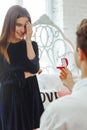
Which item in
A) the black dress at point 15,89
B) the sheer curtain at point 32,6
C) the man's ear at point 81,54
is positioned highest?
the sheer curtain at point 32,6

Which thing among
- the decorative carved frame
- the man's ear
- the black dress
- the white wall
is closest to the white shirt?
the man's ear

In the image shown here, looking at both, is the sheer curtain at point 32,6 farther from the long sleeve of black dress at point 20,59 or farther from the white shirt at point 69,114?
the white shirt at point 69,114

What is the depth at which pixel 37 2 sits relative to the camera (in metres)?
2.35

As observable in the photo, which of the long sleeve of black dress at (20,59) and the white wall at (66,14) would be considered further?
the white wall at (66,14)

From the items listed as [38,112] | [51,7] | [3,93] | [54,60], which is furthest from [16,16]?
[51,7]

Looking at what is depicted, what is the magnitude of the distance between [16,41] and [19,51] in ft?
0.21

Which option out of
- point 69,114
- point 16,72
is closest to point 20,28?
point 16,72

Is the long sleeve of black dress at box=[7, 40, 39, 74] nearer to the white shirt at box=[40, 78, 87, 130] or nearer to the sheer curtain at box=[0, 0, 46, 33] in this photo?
the sheer curtain at box=[0, 0, 46, 33]

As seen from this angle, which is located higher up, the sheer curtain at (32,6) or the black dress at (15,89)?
the sheer curtain at (32,6)

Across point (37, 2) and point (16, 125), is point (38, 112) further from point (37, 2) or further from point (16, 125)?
point (37, 2)

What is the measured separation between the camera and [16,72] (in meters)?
1.50

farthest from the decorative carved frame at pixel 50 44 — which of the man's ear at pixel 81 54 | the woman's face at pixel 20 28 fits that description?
the man's ear at pixel 81 54

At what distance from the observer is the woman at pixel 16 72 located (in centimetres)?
150

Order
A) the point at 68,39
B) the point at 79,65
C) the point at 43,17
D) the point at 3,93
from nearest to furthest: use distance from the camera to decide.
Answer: the point at 79,65 → the point at 3,93 → the point at 43,17 → the point at 68,39
